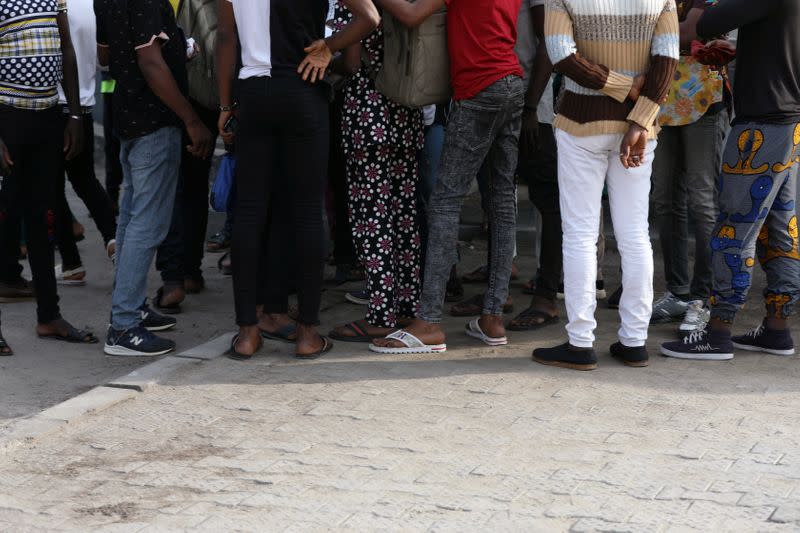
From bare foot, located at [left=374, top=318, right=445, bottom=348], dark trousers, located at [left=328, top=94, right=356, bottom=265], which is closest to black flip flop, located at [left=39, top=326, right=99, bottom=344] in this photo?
bare foot, located at [left=374, top=318, right=445, bottom=348]

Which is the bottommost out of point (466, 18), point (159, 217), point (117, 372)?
point (117, 372)

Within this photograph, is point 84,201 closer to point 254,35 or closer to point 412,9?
point 254,35

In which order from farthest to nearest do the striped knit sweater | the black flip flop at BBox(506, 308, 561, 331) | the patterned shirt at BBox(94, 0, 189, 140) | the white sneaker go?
the black flip flop at BBox(506, 308, 561, 331), the white sneaker, the patterned shirt at BBox(94, 0, 189, 140), the striped knit sweater

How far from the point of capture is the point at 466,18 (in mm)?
5188

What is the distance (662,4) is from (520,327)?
191 cm

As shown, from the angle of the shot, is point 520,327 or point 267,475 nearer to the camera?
point 267,475

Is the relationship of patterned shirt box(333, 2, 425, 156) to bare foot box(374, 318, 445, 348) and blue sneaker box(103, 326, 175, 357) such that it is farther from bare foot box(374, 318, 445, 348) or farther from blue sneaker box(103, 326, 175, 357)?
blue sneaker box(103, 326, 175, 357)

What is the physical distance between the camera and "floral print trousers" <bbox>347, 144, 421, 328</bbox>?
5.63 meters

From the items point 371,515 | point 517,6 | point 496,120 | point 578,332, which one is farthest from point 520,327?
point 371,515

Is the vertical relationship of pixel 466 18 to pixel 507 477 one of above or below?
above

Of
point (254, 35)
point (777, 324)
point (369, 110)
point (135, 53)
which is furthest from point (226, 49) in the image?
point (777, 324)

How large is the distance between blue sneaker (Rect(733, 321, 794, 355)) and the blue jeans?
3048 mm

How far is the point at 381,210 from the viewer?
5.66 m

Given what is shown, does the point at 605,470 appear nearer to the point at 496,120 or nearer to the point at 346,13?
the point at 496,120
